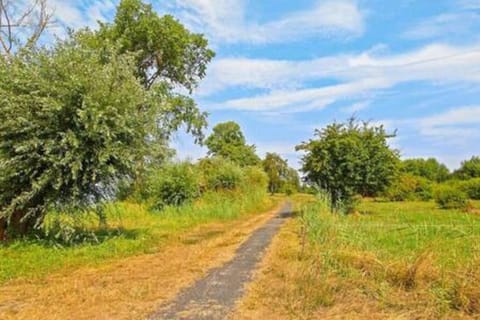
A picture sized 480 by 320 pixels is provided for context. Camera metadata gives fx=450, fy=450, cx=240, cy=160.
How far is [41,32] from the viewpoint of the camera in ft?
70.0

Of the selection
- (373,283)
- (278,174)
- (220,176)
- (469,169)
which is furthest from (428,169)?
(373,283)

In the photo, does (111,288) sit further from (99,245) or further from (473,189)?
(473,189)

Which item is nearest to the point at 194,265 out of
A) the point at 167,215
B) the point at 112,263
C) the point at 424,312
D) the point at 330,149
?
the point at 112,263

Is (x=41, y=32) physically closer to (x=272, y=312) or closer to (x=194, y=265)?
(x=194, y=265)

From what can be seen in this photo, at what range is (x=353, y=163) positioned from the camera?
67.8 ft

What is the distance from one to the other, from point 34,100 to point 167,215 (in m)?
10.9

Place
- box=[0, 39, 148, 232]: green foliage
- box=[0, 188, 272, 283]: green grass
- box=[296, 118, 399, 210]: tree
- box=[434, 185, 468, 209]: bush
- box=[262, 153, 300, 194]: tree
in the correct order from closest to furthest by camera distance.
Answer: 1. box=[0, 188, 272, 283]: green grass
2. box=[0, 39, 148, 232]: green foliage
3. box=[296, 118, 399, 210]: tree
4. box=[434, 185, 468, 209]: bush
5. box=[262, 153, 300, 194]: tree

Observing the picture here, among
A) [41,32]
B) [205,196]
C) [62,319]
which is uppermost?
[41,32]

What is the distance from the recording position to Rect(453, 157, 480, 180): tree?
55825mm

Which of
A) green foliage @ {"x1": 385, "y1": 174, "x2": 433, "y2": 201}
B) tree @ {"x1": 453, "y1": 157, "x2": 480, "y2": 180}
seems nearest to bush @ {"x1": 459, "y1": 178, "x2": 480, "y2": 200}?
green foliage @ {"x1": 385, "y1": 174, "x2": 433, "y2": 201}

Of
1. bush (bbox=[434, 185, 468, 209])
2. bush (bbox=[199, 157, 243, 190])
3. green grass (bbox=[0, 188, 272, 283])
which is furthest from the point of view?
bush (bbox=[199, 157, 243, 190])

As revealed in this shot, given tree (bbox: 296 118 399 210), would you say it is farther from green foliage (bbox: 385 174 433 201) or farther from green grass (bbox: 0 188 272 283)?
green foliage (bbox: 385 174 433 201)

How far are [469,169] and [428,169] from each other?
15.1 m

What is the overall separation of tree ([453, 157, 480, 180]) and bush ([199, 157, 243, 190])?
125 ft
